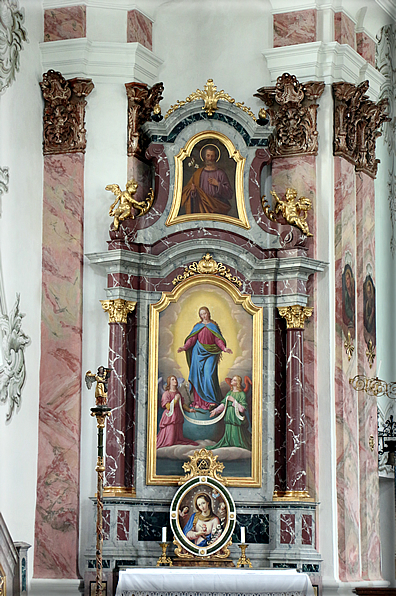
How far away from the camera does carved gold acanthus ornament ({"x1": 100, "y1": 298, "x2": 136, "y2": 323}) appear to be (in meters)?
14.6

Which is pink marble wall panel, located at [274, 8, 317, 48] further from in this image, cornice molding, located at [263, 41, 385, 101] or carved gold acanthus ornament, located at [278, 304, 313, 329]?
carved gold acanthus ornament, located at [278, 304, 313, 329]

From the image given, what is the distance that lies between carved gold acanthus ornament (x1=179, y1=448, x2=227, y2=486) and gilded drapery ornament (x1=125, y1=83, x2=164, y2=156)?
14.7ft

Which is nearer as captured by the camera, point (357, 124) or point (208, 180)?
point (208, 180)

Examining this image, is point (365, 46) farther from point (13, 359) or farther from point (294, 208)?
point (13, 359)

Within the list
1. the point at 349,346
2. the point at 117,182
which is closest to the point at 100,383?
the point at 117,182

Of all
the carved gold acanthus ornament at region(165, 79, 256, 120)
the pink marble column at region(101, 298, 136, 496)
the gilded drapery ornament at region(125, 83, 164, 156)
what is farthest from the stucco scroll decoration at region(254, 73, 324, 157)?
the pink marble column at region(101, 298, 136, 496)

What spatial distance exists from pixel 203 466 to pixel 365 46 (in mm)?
7071

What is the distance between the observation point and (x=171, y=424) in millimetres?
14523

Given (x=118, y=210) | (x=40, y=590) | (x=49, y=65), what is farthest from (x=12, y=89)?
(x=40, y=590)

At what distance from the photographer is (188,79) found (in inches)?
640

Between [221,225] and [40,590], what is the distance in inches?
223

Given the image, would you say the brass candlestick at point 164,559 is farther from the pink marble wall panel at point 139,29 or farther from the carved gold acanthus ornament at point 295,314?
the pink marble wall panel at point 139,29

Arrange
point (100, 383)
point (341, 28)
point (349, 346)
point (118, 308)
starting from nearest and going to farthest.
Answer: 1. point (100, 383)
2. point (118, 308)
3. point (349, 346)
4. point (341, 28)

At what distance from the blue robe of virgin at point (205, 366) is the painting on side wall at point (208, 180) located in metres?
1.65
